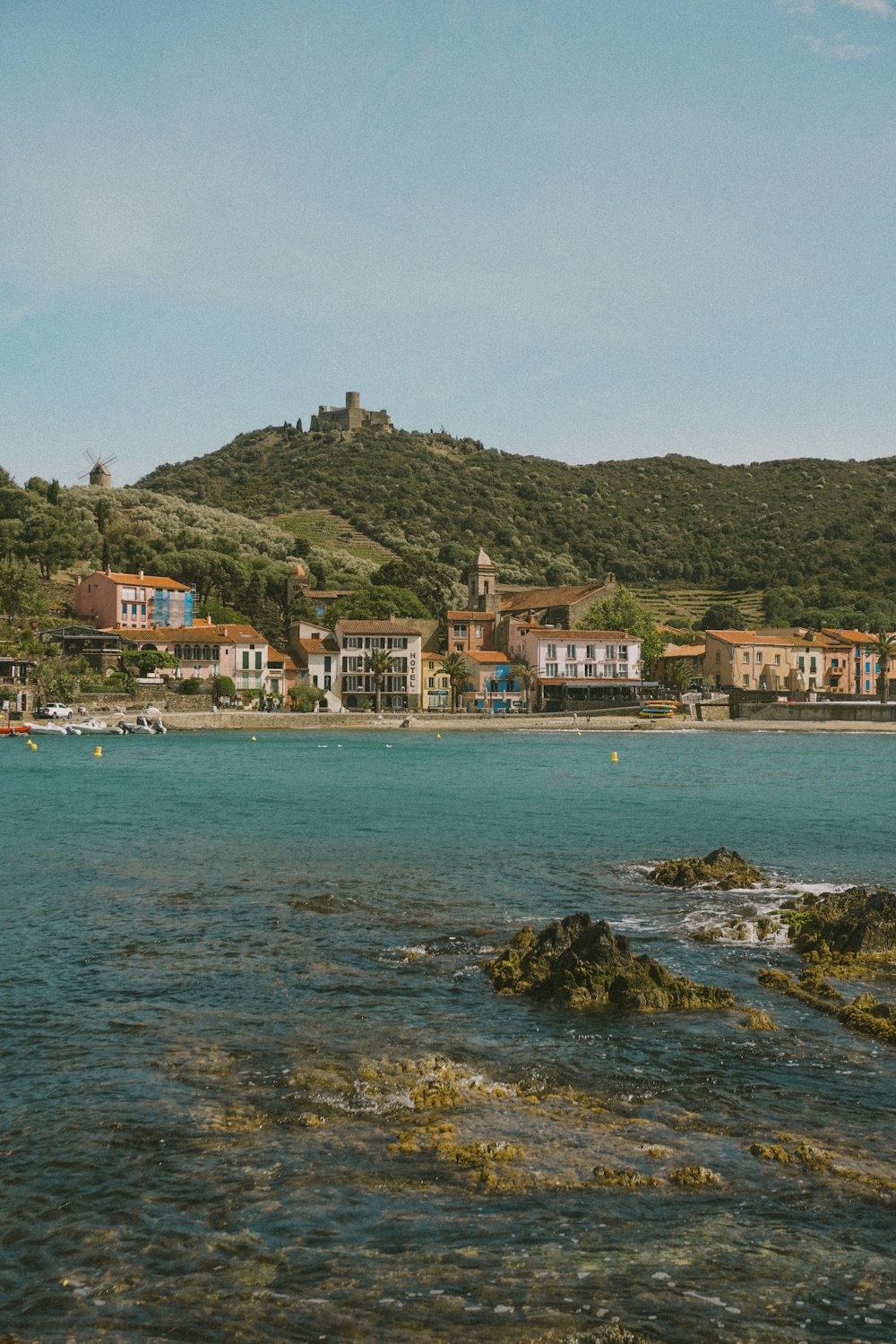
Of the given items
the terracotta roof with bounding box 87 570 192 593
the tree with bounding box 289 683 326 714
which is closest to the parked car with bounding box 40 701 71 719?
the terracotta roof with bounding box 87 570 192 593

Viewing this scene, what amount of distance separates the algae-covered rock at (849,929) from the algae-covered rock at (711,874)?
138 inches

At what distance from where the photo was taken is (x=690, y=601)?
6540 inches

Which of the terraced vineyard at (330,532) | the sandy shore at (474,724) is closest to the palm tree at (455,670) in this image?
the sandy shore at (474,724)

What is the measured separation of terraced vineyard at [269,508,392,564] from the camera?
161 m

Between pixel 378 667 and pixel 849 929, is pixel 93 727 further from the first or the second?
pixel 849 929

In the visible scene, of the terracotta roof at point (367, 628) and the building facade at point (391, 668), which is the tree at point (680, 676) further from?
the terracotta roof at point (367, 628)

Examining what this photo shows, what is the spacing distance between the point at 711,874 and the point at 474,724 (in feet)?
259

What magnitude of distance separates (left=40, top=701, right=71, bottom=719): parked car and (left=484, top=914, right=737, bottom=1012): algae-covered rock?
82198 mm

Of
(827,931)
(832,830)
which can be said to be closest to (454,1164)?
(827,931)

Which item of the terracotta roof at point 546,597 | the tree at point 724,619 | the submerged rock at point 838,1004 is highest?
the terracotta roof at point 546,597

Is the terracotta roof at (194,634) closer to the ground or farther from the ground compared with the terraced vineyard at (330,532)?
closer to the ground

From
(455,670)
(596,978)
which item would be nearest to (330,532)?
(455,670)

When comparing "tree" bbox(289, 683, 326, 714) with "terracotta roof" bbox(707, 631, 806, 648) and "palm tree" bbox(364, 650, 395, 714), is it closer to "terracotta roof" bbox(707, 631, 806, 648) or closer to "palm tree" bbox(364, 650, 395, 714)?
"palm tree" bbox(364, 650, 395, 714)

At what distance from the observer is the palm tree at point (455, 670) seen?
372 feet
